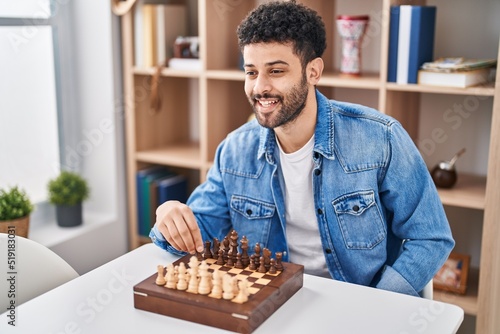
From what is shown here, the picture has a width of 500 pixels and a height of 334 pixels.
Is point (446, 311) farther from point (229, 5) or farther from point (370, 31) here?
point (229, 5)

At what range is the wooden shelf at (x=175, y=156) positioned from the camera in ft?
9.21

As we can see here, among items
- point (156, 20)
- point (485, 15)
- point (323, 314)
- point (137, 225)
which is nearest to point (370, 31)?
point (485, 15)

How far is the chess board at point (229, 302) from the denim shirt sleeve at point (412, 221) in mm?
352

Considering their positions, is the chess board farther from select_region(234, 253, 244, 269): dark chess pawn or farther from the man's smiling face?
the man's smiling face

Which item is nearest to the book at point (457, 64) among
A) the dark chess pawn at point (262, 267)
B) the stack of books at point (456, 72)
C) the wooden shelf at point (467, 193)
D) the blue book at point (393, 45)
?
the stack of books at point (456, 72)

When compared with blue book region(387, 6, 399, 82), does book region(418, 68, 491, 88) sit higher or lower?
lower

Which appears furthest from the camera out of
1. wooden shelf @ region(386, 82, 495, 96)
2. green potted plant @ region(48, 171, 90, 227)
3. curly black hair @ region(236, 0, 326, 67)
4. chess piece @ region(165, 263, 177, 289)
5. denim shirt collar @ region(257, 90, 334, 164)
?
green potted plant @ region(48, 171, 90, 227)

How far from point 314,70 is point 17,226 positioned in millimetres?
1341

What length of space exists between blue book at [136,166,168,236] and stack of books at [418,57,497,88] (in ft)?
4.41

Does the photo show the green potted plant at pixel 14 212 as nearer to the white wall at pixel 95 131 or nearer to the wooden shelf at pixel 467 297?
the white wall at pixel 95 131

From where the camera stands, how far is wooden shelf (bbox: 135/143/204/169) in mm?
2809

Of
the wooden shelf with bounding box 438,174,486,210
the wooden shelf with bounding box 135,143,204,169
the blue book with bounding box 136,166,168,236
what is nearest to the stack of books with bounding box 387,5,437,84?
the wooden shelf with bounding box 438,174,486,210

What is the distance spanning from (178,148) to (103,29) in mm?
658

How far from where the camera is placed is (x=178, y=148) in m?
3.06
